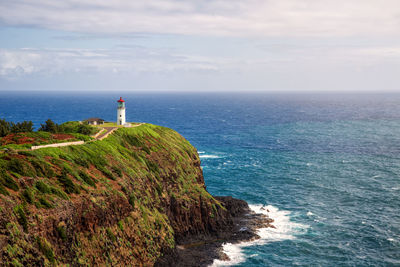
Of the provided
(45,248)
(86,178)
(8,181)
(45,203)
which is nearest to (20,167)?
(8,181)

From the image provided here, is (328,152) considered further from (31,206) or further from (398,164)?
(31,206)

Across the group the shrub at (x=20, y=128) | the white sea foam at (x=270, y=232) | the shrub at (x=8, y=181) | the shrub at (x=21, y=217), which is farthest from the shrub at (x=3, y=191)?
the white sea foam at (x=270, y=232)

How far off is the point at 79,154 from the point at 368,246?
4921 cm

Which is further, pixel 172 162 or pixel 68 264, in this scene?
pixel 172 162

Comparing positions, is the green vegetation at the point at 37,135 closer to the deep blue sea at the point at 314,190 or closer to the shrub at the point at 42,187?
the shrub at the point at 42,187

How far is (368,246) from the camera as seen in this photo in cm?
5384

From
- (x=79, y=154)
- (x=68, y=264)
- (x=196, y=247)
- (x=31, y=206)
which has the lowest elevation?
(x=196, y=247)

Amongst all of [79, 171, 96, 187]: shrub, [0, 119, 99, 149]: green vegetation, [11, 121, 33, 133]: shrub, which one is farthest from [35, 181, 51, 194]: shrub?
[11, 121, 33, 133]: shrub

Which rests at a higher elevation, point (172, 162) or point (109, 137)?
point (109, 137)

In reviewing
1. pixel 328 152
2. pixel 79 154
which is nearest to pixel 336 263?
pixel 79 154

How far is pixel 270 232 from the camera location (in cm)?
5928

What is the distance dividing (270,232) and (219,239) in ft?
33.0

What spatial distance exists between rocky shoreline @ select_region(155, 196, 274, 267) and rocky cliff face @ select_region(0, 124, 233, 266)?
107 centimetres

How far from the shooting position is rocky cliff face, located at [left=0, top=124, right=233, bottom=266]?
111 ft
